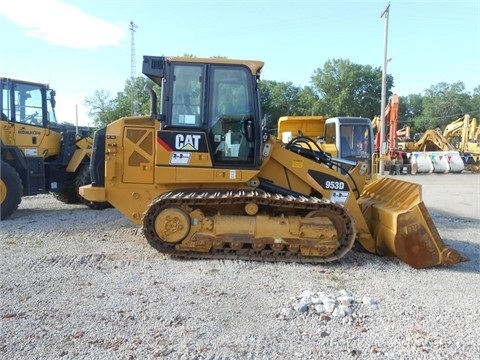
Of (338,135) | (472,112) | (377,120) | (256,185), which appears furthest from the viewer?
(472,112)

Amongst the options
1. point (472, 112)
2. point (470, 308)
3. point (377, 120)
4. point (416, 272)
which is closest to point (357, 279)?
point (416, 272)

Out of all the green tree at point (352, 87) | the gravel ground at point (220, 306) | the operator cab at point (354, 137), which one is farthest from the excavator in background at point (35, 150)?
the green tree at point (352, 87)

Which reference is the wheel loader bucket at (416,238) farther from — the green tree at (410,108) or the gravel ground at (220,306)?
the green tree at (410,108)

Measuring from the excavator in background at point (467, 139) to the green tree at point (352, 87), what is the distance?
14.0 m

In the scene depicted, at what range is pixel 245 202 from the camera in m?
5.94

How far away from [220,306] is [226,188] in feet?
7.26

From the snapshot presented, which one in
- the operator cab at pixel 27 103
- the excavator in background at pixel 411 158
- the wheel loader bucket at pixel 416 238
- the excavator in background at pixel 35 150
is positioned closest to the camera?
the wheel loader bucket at pixel 416 238

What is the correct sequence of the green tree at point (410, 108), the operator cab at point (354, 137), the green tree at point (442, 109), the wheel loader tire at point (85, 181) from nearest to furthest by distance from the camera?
the wheel loader tire at point (85, 181) < the operator cab at point (354, 137) < the green tree at point (442, 109) < the green tree at point (410, 108)

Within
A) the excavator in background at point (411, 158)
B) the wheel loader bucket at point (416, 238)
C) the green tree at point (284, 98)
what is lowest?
the wheel loader bucket at point (416, 238)

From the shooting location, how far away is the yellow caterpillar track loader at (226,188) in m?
5.81

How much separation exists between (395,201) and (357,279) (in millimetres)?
1709

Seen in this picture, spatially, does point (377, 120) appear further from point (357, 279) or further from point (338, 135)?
point (357, 279)

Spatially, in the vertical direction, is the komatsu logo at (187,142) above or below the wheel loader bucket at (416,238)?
above

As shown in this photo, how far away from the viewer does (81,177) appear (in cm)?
968
